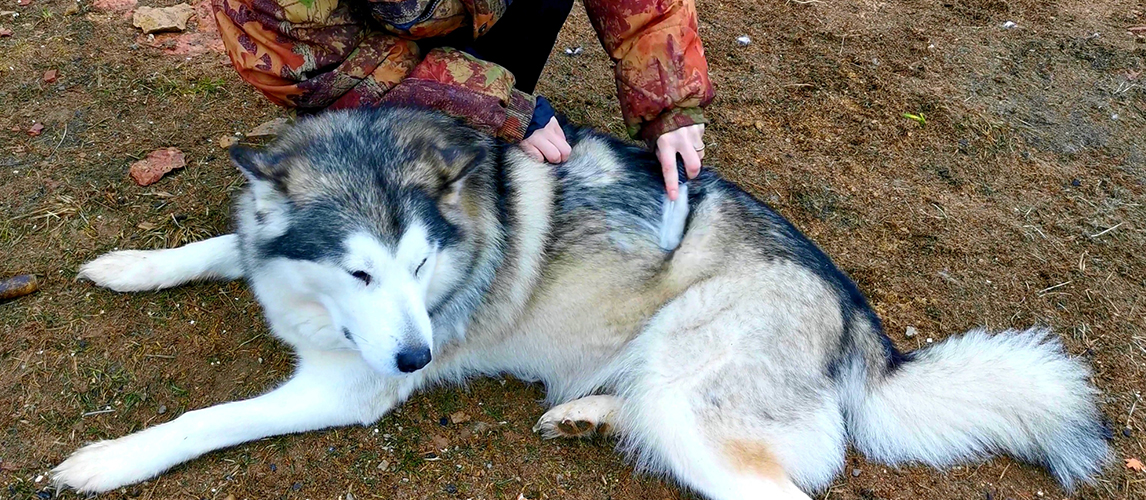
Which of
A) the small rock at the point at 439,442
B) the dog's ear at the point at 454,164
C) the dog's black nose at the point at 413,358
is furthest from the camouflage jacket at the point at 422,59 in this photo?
the small rock at the point at 439,442

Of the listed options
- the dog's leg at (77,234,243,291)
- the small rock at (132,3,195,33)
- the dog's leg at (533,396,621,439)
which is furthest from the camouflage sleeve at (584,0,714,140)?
the small rock at (132,3,195,33)

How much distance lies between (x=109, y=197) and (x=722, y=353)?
9.10ft

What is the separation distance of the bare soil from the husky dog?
15cm

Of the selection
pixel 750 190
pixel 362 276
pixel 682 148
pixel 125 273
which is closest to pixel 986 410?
pixel 682 148

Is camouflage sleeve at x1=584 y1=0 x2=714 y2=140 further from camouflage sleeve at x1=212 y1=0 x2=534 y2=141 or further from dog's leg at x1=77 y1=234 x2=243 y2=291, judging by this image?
dog's leg at x1=77 y1=234 x2=243 y2=291

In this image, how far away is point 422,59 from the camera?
2.75 m

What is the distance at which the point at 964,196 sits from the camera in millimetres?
3707

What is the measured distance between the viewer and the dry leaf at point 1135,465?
2.67m

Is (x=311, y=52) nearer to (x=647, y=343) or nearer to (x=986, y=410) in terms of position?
(x=647, y=343)

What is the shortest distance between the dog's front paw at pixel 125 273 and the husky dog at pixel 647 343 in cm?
57

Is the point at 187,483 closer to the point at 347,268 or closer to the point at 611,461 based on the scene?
the point at 347,268

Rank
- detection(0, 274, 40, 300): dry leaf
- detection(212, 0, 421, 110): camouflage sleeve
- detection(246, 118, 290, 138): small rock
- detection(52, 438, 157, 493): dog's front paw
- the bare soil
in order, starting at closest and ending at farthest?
detection(52, 438, 157, 493): dog's front paw
detection(212, 0, 421, 110): camouflage sleeve
the bare soil
detection(0, 274, 40, 300): dry leaf
detection(246, 118, 290, 138): small rock

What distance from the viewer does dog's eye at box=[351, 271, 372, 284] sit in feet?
6.67

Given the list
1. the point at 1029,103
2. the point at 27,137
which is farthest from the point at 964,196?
the point at 27,137
